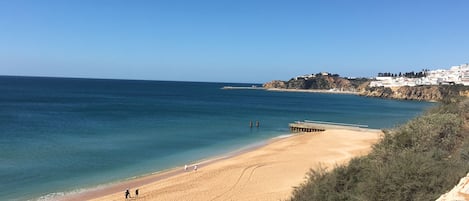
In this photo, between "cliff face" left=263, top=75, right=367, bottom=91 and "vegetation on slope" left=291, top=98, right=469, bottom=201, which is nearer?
"vegetation on slope" left=291, top=98, right=469, bottom=201

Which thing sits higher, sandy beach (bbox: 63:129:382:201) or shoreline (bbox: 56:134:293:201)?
sandy beach (bbox: 63:129:382:201)

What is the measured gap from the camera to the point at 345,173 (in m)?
10.1

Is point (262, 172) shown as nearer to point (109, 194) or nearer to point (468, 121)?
point (109, 194)

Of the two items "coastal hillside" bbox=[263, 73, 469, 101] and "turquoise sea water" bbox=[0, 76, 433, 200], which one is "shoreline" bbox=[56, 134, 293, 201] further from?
"coastal hillside" bbox=[263, 73, 469, 101]

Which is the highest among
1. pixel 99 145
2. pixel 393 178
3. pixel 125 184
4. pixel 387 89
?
pixel 393 178

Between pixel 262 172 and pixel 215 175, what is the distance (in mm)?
2905

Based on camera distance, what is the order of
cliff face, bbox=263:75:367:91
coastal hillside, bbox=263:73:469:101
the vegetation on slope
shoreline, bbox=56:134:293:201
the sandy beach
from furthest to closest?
cliff face, bbox=263:75:367:91 < coastal hillside, bbox=263:73:469:101 < shoreline, bbox=56:134:293:201 < the sandy beach < the vegetation on slope

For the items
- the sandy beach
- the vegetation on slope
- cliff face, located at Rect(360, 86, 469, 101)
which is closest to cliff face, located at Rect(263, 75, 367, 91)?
cliff face, located at Rect(360, 86, 469, 101)

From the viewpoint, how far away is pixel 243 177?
21.8 metres

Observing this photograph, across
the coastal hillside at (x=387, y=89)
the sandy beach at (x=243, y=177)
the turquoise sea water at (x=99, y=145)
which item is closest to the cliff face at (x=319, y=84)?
the coastal hillside at (x=387, y=89)

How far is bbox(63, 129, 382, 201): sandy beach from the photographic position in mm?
18422

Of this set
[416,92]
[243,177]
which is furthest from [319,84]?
[243,177]

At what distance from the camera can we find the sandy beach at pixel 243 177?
18.4 metres

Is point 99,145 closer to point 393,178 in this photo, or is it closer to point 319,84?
point 393,178
